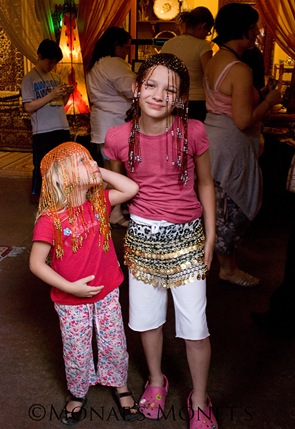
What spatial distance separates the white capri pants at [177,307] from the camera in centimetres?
183

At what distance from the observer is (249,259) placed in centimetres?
369

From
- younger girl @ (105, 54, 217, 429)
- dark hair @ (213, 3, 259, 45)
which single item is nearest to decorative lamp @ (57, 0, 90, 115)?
dark hair @ (213, 3, 259, 45)

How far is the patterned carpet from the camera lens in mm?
6090

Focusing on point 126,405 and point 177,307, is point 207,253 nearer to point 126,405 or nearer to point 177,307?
point 177,307

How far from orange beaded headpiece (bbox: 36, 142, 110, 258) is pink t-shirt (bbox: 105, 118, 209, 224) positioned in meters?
0.14

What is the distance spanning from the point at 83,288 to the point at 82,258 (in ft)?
0.38

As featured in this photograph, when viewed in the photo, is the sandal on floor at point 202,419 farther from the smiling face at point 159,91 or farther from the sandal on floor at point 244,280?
the sandal on floor at point 244,280

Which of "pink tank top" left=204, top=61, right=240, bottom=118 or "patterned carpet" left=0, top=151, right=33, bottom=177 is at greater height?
"pink tank top" left=204, top=61, right=240, bottom=118

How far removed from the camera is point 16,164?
657 centimetres

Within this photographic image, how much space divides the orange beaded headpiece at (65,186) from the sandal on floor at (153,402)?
736 mm

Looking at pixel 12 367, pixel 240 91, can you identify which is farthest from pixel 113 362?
pixel 240 91

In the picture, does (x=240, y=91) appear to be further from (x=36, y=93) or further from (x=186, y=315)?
(x=36, y=93)

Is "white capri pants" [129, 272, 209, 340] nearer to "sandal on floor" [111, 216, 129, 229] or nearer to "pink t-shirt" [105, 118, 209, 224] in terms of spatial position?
"pink t-shirt" [105, 118, 209, 224]

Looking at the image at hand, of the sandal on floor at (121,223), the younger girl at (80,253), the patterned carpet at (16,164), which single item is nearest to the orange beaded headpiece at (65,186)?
the younger girl at (80,253)
